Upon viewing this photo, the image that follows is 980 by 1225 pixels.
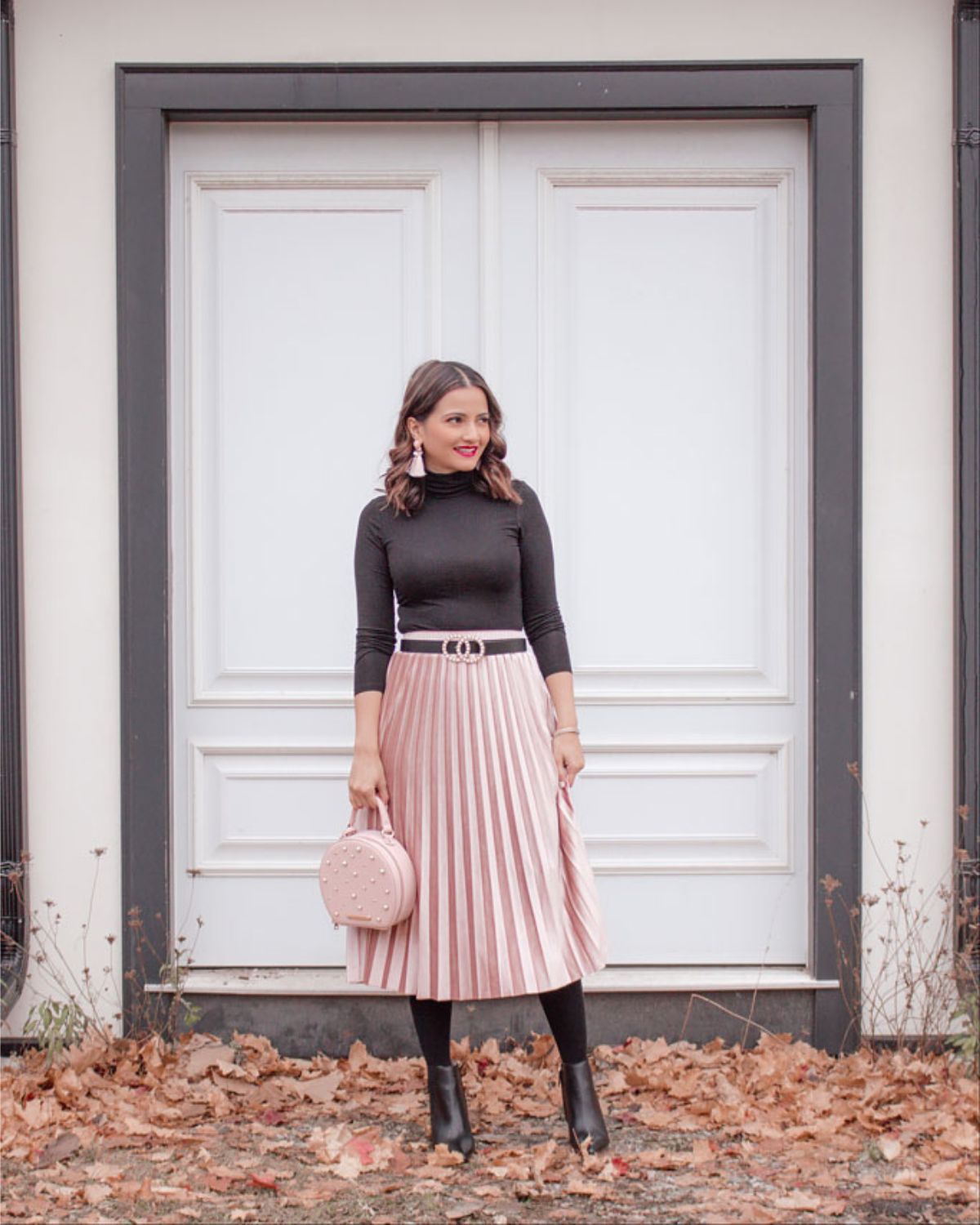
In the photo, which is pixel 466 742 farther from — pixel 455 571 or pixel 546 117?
pixel 546 117

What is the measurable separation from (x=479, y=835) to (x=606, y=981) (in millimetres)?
1199

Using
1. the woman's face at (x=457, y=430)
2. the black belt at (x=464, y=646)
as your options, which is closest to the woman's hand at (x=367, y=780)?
the black belt at (x=464, y=646)

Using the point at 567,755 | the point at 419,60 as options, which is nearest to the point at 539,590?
the point at 567,755

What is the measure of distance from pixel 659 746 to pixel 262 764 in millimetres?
1343

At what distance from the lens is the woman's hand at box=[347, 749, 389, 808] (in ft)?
12.3

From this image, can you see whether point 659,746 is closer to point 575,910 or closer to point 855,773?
point 855,773

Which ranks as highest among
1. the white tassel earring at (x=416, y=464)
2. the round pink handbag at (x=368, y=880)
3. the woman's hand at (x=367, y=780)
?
the white tassel earring at (x=416, y=464)

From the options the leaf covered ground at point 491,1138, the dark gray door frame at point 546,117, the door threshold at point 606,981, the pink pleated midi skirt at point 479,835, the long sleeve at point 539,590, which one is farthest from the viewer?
the door threshold at point 606,981

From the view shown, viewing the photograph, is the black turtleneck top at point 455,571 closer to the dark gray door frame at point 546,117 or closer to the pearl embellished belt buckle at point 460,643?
the pearl embellished belt buckle at point 460,643

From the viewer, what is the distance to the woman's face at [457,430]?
3.72 metres

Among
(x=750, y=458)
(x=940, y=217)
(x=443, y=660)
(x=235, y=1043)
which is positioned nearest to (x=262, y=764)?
(x=235, y=1043)

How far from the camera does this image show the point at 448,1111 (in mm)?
3834

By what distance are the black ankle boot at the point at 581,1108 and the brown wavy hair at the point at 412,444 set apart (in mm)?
1552

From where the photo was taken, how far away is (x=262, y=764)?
4.75 m
